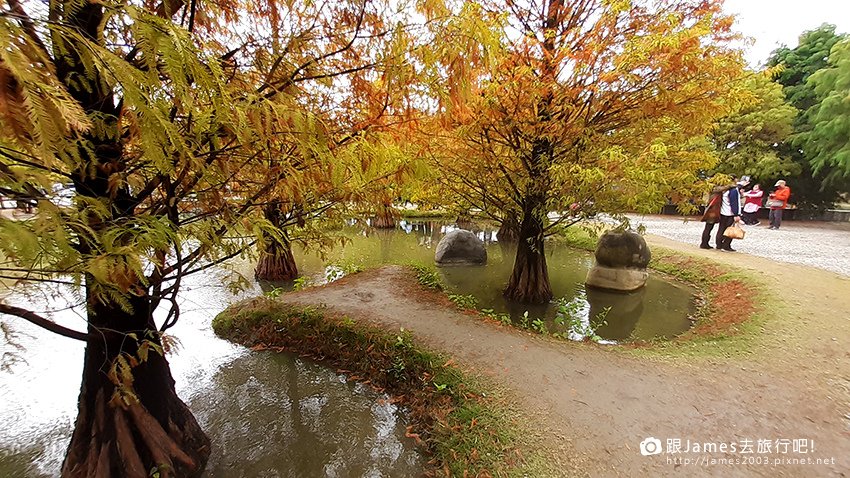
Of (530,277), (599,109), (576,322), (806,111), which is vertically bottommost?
(576,322)

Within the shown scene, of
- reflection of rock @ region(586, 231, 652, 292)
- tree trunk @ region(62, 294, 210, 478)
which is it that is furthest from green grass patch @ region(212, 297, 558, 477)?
reflection of rock @ region(586, 231, 652, 292)

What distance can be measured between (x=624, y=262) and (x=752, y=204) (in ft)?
36.4

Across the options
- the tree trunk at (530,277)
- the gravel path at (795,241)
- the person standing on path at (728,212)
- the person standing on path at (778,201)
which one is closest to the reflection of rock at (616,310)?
the tree trunk at (530,277)

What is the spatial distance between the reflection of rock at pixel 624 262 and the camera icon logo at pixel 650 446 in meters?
6.07

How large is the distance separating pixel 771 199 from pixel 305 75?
1985 cm

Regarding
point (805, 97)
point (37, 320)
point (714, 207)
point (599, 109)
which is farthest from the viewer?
point (805, 97)

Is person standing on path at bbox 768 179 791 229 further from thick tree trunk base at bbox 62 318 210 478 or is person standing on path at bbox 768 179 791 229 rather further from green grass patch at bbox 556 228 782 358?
thick tree trunk base at bbox 62 318 210 478

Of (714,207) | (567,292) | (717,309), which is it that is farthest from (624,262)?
(714,207)

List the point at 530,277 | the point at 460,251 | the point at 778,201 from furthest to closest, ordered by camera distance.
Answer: the point at 778,201 < the point at 460,251 < the point at 530,277

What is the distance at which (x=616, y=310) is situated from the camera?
7469 mm

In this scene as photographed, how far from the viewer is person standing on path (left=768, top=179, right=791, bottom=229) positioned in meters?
13.9

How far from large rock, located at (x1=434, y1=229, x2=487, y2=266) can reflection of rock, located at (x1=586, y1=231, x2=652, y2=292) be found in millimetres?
3953

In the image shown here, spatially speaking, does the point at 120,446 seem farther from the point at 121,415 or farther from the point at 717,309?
the point at 717,309

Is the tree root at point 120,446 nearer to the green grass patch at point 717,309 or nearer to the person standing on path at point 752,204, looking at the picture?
the green grass patch at point 717,309
